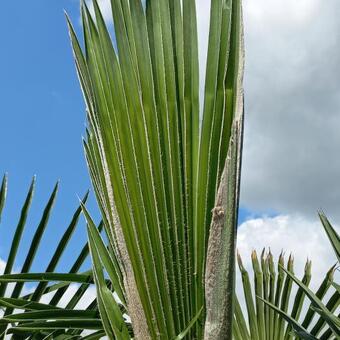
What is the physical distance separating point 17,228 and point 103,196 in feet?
3.56

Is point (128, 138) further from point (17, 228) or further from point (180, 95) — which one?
point (17, 228)

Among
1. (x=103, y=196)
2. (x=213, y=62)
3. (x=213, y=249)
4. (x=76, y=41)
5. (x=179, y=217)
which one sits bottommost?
(x=213, y=249)

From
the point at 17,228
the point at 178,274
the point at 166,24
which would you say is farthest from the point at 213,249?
the point at 17,228

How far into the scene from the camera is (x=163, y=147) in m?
1.25

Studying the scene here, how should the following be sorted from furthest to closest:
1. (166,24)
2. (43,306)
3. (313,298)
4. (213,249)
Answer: (313,298) < (43,306) < (166,24) < (213,249)

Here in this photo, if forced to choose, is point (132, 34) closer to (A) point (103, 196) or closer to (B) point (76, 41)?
(B) point (76, 41)

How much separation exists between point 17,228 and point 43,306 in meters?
0.83

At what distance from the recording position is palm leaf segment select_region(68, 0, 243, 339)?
119 cm

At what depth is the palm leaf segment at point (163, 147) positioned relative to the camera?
119cm

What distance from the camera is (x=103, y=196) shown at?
1.32 metres

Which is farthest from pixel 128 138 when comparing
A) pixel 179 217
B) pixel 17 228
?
pixel 17 228

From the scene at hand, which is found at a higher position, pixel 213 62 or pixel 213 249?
pixel 213 62

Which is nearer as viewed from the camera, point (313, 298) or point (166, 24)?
point (166, 24)

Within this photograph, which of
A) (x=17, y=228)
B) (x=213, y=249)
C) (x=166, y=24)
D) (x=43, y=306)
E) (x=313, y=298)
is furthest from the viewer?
(x=17, y=228)
